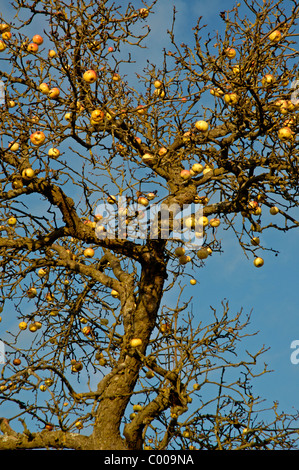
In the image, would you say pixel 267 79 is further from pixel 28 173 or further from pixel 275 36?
pixel 28 173

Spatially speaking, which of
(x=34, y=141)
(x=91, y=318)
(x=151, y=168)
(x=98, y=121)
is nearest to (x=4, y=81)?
(x=34, y=141)

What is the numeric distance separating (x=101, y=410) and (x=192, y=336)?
1568mm

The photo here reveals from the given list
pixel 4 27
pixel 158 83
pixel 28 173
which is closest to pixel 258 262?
pixel 158 83

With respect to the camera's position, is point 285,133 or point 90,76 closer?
point 285,133

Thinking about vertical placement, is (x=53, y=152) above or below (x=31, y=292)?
above

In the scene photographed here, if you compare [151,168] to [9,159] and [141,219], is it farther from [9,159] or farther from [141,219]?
[9,159]

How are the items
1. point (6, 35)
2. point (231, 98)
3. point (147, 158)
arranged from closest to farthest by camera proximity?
1. point (231, 98)
2. point (147, 158)
3. point (6, 35)

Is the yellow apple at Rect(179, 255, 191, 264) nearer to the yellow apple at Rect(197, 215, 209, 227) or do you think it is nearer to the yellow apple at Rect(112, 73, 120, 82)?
the yellow apple at Rect(197, 215, 209, 227)

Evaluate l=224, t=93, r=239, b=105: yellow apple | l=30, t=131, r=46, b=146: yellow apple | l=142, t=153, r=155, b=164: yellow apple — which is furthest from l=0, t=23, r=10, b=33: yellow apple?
l=224, t=93, r=239, b=105: yellow apple

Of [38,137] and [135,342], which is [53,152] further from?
[135,342]

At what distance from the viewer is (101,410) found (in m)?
6.57

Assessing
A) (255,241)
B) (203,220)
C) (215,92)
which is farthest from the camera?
(255,241)

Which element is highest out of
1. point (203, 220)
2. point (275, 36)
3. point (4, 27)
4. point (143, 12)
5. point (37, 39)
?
point (143, 12)

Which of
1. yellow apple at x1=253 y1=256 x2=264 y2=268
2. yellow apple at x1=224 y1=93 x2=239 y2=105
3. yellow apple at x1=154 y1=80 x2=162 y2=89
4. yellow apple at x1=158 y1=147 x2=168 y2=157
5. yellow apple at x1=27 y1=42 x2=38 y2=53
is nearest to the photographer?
yellow apple at x1=224 y1=93 x2=239 y2=105
